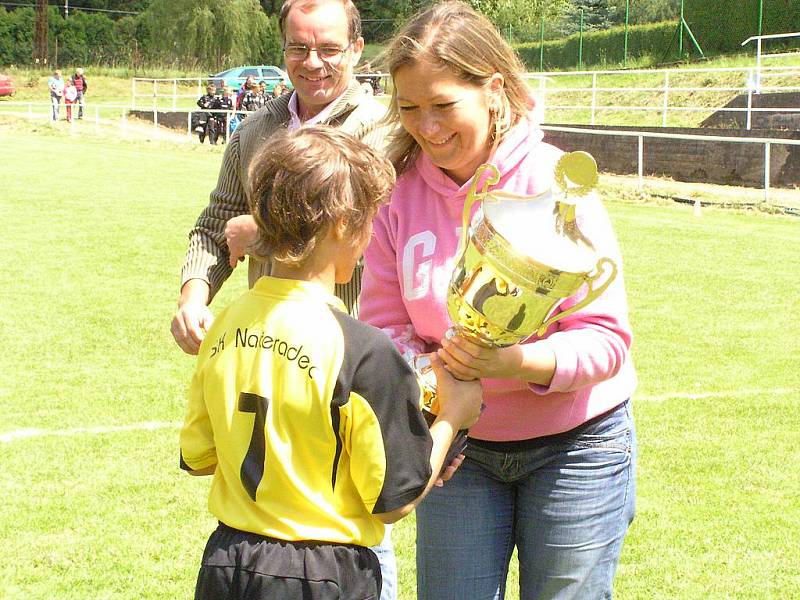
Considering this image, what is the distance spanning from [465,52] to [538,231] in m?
0.51

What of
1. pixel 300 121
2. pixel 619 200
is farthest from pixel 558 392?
pixel 619 200

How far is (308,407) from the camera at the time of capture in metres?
2.22

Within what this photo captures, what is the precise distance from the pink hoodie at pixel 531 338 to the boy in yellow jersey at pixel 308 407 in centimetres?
46

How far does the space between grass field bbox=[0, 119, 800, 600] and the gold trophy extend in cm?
248

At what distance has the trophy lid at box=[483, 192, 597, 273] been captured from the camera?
7.80 ft

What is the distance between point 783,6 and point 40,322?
92.2 ft

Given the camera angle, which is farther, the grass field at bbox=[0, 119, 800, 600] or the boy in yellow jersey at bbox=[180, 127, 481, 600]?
the grass field at bbox=[0, 119, 800, 600]

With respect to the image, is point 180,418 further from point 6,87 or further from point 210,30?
point 210,30

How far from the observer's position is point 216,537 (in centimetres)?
236

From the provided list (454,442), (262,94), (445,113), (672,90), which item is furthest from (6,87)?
(454,442)

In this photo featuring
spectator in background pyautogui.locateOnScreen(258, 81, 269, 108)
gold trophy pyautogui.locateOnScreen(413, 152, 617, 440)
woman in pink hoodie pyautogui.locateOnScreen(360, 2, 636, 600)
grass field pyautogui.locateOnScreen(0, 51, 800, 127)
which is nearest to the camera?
gold trophy pyautogui.locateOnScreen(413, 152, 617, 440)

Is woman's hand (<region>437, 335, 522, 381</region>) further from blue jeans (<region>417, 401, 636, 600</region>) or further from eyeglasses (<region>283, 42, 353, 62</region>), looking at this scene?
eyeglasses (<region>283, 42, 353, 62</region>)

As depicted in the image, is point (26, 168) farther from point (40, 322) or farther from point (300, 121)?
point (300, 121)

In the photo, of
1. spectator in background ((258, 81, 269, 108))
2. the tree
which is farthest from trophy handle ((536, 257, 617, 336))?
the tree
